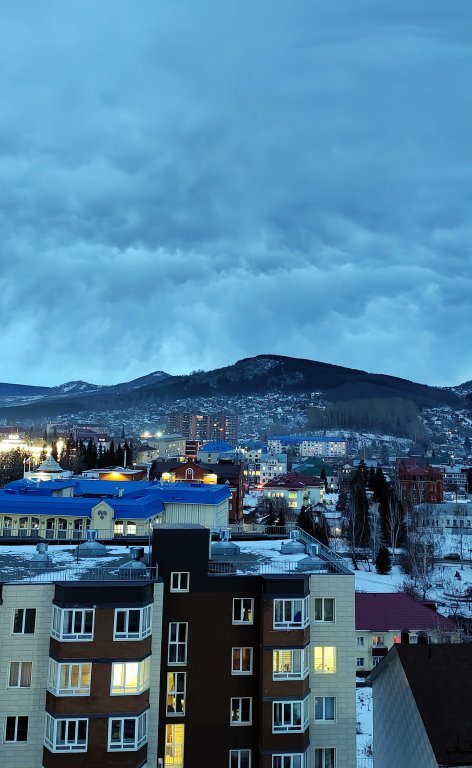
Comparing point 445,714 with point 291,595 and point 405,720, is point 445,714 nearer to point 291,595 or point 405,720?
point 405,720

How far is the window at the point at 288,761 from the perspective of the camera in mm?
19109

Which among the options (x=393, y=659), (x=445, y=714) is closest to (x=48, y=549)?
(x=393, y=659)

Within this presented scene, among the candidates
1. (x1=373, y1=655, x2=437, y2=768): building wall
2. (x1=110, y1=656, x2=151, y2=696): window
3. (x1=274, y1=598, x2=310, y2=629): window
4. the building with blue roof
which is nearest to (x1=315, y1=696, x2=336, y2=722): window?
(x1=373, y1=655, x2=437, y2=768): building wall

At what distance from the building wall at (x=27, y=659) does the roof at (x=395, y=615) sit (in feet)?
89.2

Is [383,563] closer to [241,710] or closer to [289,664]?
[241,710]

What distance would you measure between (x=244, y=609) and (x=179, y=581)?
2404mm

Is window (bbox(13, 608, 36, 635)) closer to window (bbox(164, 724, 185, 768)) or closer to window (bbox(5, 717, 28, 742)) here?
window (bbox(5, 717, 28, 742))

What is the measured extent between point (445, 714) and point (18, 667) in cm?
1281

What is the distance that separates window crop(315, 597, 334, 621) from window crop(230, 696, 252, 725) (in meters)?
3.56

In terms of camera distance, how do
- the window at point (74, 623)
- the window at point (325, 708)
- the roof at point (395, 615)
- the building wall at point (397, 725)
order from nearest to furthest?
1. the building wall at point (397, 725)
2. the window at point (74, 623)
3. the window at point (325, 708)
4. the roof at point (395, 615)

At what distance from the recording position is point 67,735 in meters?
18.0

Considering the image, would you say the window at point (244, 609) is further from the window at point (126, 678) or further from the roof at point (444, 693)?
the roof at point (444, 693)

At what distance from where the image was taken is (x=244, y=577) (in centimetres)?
2017

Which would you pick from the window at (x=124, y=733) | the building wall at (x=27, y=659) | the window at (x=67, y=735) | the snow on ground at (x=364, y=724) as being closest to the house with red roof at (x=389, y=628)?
the snow on ground at (x=364, y=724)
